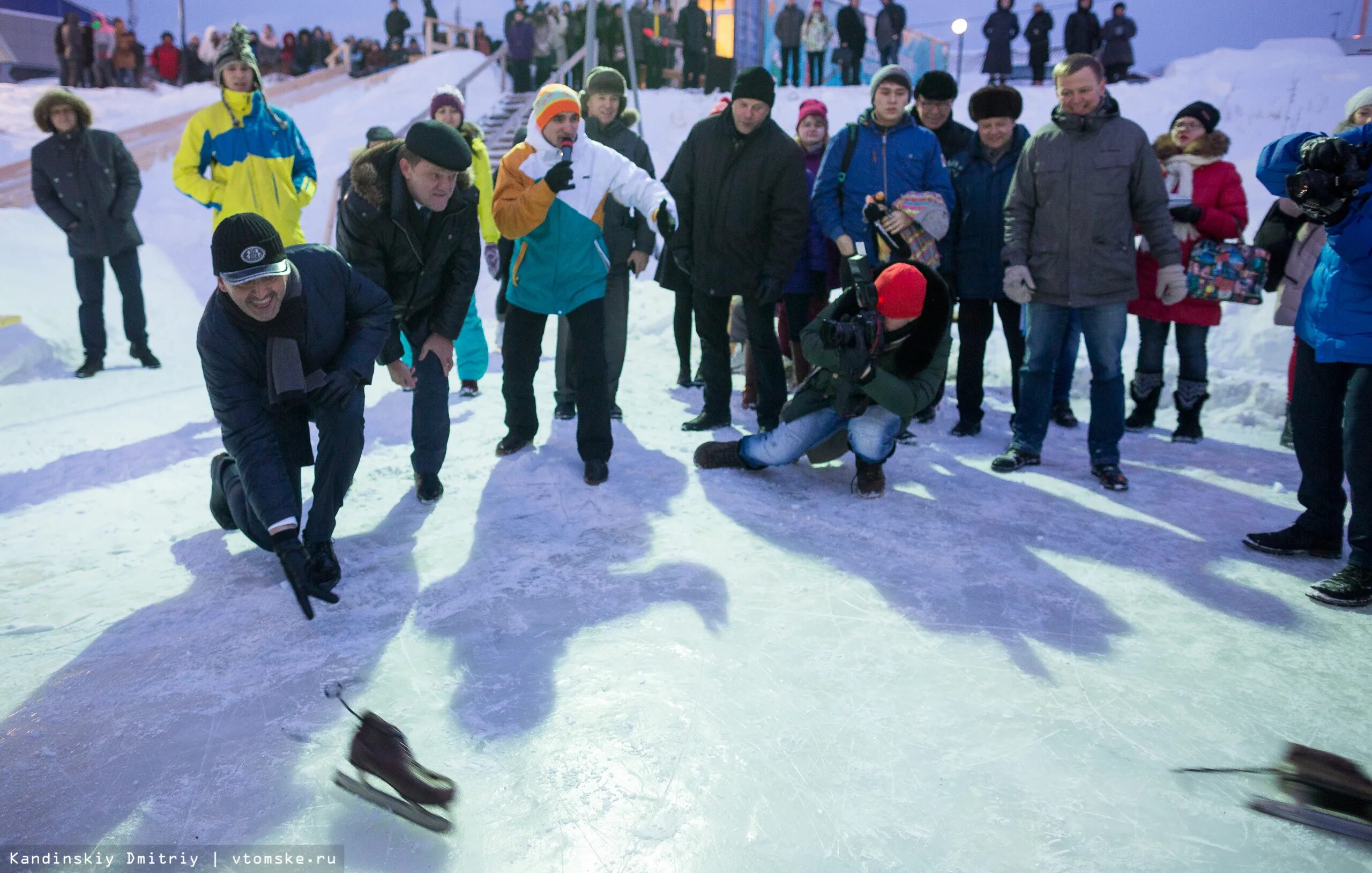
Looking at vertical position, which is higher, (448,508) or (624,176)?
(624,176)

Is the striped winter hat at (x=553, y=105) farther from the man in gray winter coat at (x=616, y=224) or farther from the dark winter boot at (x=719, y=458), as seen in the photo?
the dark winter boot at (x=719, y=458)

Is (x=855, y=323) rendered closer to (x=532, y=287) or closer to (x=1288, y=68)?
(x=532, y=287)

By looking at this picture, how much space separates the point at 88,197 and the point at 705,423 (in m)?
4.21

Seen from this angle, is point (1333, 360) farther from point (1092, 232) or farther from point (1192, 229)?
point (1192, 229)

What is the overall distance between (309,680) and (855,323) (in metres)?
2.23

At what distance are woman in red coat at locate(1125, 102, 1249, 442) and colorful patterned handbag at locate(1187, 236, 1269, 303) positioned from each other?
9cm

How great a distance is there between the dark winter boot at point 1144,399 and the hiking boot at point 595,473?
2943mm

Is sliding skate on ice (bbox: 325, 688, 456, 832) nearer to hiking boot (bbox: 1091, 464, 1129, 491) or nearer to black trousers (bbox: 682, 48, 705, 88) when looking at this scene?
hiking boot (bbox: 1091, 464, 1129, 491)

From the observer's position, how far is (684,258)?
14.5 feet

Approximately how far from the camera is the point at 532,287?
3.76m

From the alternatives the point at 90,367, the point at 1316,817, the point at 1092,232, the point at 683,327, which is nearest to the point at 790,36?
the point at 683,327

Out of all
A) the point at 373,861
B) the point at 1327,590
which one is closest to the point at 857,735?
the point at 373,861

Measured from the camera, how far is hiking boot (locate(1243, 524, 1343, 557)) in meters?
3.10

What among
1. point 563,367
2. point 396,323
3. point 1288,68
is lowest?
point 563,367
